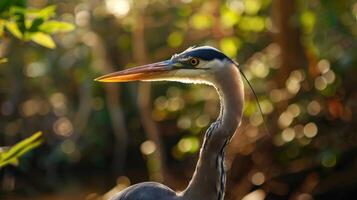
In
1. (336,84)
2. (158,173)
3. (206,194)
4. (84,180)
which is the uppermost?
(206,194)

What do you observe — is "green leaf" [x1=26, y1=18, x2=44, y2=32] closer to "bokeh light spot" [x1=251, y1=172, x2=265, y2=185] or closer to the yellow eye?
the yellow eye

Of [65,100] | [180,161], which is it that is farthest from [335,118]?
[65,100]

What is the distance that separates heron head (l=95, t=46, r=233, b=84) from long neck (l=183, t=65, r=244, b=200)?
4cm

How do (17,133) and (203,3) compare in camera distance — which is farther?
(17,133)

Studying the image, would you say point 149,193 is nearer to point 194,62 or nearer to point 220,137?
point 220,137

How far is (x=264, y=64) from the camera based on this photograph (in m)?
6.44

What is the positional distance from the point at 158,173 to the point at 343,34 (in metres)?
1.60

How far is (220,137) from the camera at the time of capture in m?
2.90

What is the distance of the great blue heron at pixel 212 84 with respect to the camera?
2.89 meters

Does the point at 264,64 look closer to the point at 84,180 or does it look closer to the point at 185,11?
the point at 185,11

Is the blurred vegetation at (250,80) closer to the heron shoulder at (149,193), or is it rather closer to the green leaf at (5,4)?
the heron shoulder at (149,193)

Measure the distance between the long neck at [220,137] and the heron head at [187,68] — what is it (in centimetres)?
4

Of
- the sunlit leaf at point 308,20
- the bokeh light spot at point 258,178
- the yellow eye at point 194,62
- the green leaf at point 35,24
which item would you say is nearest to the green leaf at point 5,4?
the green leaf at point 35,24

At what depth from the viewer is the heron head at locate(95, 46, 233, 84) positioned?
9.48 ft
